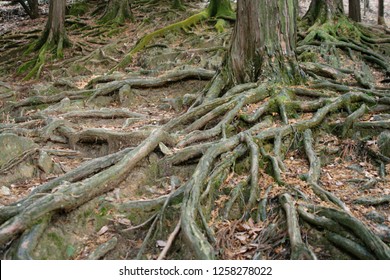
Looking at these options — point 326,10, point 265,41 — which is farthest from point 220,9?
point 265,41

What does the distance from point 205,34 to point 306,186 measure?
27.8 ft

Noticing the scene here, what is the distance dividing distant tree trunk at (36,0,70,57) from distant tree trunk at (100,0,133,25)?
2964 millimetres

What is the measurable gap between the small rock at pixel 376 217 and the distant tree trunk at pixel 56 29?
10.9 metres

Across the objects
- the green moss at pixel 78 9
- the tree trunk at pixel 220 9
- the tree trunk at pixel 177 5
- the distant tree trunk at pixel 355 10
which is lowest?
the distant tree trunk at pixel 355 10

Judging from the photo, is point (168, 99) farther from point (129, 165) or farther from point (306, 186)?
point (306, 186)

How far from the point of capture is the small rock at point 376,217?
4207mm

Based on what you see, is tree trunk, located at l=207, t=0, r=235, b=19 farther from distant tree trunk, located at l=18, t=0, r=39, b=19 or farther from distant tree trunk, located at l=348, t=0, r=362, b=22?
distant tree trunk, located at l=18, t=0, r=39, b=19

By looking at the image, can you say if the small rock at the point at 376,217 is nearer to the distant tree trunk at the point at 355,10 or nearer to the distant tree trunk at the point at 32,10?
the distant tree trunk at the point at 355,10

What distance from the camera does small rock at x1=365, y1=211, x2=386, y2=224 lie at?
421 cm

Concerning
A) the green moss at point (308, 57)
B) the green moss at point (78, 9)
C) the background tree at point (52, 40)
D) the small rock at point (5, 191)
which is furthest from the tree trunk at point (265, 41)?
the green moss at point (78, 9)

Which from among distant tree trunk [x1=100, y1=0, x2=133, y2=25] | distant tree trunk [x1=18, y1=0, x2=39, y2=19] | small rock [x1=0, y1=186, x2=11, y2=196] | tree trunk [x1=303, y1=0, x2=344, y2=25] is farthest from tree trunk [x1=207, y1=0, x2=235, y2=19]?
distant tree trunk [x1=18, y1=0, x2=39, y2=19]

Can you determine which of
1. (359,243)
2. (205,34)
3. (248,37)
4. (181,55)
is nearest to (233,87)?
(248,37)

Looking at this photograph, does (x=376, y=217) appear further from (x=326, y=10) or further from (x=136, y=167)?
(x=326, y=10)

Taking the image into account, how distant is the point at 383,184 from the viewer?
4.90m
